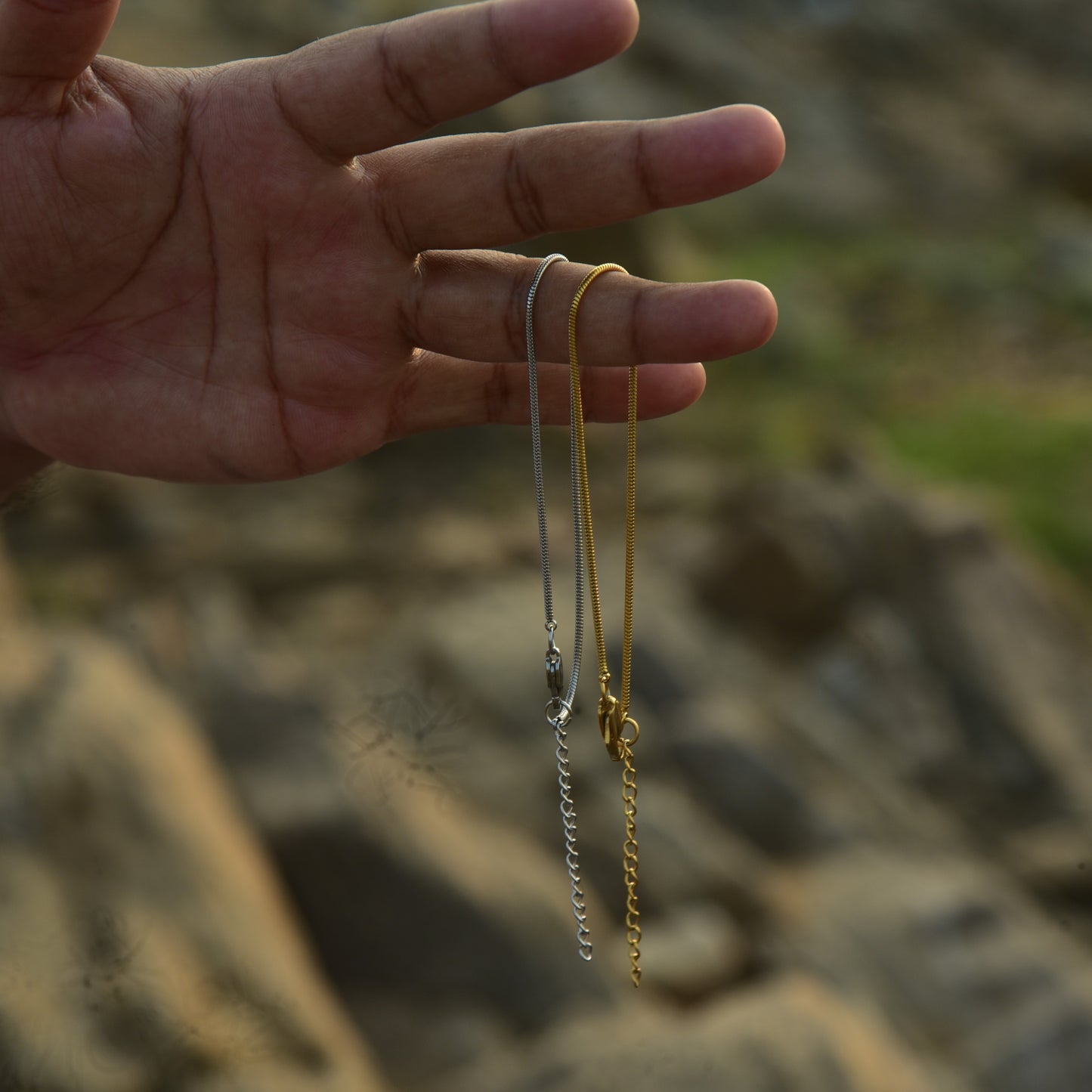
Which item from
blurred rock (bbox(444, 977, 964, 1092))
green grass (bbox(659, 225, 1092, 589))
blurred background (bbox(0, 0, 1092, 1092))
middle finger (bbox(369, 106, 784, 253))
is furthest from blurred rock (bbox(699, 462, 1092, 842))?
middle finger (bbox(369, 106, 784, 253))

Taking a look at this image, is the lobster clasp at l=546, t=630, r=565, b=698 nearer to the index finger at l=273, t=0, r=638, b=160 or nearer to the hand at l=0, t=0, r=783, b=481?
the hand at l=0, t=0, r=783, b=481

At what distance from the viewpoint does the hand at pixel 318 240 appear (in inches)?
76.8

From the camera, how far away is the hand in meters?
1.95

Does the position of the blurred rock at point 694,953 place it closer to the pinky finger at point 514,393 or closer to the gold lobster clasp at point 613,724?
the gold lobster clasp at point 613,724

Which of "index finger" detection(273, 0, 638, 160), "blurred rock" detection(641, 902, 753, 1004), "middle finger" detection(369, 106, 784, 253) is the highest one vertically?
"index finger" detection(273, 0, 638, 160)

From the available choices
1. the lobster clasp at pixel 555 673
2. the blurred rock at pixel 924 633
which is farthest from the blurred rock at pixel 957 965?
the lobster clasp at pixel 555 673

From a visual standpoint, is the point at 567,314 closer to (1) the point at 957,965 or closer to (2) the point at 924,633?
(1) the point at 957,965

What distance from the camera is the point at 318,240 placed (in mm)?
2266

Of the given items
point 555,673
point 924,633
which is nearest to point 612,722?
point 555,673

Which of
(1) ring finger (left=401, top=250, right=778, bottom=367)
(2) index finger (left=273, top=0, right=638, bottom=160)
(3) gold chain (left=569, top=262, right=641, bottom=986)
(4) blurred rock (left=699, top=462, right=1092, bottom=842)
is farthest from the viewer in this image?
(4) blurred rock (left=699, top=462, right=1092, bottom=842)

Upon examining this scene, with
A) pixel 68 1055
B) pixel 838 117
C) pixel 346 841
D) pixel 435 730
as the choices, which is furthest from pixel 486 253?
pixel 838 117

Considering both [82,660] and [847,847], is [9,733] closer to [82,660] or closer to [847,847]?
[82,660]

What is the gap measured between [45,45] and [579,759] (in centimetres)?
445

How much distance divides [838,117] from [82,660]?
1874 cm
